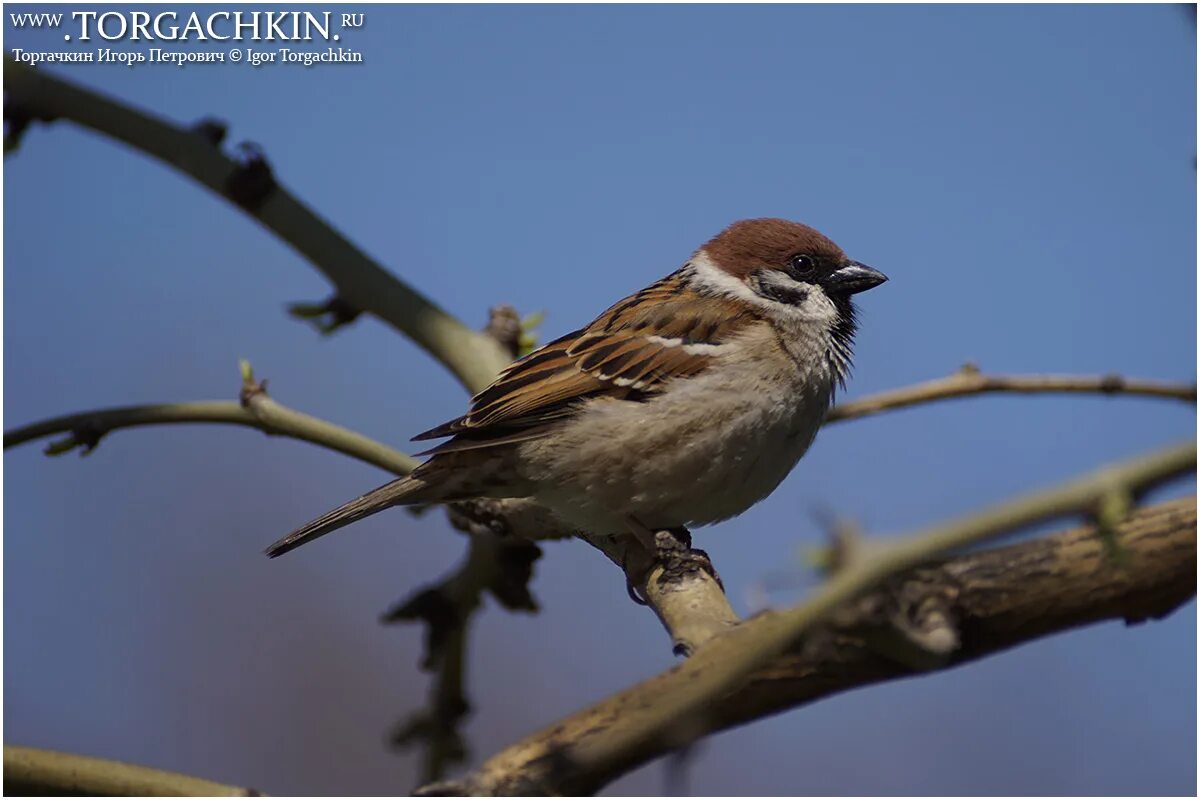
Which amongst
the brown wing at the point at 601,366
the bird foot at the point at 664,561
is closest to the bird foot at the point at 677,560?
the bird foot at the point at 664,561

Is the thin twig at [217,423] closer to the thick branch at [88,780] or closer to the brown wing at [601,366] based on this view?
the brown wing at [601,366]

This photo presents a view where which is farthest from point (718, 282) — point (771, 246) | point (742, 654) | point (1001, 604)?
point (742, 654)

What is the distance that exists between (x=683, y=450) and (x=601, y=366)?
1.25 feet

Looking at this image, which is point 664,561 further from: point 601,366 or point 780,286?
point 780,286

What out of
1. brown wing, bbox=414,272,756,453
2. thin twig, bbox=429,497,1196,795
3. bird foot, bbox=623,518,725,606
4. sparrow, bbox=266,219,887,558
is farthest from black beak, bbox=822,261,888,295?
thin twig, bbox=429,497,1196,795

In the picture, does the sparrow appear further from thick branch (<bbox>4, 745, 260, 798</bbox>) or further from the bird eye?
thick branch (<bbox>4, 745, 260, 798</bbox>)

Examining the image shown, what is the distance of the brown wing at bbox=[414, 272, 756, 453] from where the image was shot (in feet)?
10.4

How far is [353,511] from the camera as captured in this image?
2992 mm

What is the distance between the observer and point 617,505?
3.17 m

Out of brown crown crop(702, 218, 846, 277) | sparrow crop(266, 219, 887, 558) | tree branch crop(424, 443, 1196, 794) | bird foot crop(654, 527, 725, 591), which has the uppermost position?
brown crown crop(702, 218, 846, 277)

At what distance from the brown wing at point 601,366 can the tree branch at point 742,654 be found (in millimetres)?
1888

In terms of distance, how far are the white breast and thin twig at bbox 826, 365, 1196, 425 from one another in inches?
8.2

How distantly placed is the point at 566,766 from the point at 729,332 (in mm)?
2386

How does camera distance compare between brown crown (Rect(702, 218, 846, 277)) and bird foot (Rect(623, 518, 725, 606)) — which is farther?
brown crown (Rect(702, 218, 846, 277))
